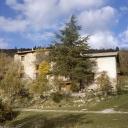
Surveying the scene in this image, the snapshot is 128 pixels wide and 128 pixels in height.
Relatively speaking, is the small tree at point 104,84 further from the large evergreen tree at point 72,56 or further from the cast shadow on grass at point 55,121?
the cast shadow on grass at point 55,121

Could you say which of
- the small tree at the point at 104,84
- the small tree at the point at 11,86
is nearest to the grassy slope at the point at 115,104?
the small tree at the point at 104,84

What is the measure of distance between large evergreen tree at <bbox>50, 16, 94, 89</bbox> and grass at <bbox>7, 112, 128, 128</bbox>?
55.8 feet

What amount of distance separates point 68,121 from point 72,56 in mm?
25209

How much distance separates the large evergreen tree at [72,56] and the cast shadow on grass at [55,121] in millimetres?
18485

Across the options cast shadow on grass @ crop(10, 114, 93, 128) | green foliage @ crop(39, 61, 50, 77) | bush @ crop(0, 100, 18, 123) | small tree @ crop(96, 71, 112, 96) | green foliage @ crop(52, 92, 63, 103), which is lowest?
cast shadow on grass @ crop(10, 114, 93, 128)

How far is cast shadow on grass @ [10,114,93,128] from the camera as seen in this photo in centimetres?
3091

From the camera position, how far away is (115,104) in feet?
142

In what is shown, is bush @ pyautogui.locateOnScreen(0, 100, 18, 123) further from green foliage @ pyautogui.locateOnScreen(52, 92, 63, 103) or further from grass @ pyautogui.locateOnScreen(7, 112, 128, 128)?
green foliage @ pyautogui.locateOnScreen(52, 92, 63, 103)

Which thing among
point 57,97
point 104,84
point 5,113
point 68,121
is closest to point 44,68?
point 57,97

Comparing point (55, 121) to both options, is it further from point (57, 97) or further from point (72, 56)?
point (72, 56)

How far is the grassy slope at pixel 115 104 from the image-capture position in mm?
39956

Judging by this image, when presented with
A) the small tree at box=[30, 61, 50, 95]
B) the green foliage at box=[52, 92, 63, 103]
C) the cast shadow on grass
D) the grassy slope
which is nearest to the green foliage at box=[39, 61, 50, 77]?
the small tree at box=[30, 61, 50, 95]

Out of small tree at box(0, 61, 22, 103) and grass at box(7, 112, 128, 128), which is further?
small tree at box(0, 61, 22, 103)

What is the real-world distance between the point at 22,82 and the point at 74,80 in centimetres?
A: 884
